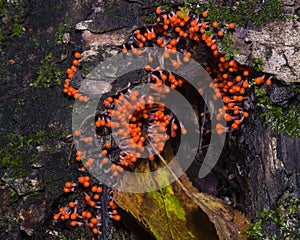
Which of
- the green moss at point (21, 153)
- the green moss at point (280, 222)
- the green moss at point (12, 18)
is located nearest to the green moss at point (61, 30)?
the green moss at point (12, 18)

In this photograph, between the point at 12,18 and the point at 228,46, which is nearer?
the point at 228,46

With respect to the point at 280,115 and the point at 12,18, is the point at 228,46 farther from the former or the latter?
the point at 12,18

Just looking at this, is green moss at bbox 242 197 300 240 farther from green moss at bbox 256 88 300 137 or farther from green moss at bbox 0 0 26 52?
green moss at bbox 0 0 26 52

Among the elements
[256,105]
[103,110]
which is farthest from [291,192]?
[103,110]

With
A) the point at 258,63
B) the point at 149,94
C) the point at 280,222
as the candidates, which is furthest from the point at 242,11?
the point at 280,222

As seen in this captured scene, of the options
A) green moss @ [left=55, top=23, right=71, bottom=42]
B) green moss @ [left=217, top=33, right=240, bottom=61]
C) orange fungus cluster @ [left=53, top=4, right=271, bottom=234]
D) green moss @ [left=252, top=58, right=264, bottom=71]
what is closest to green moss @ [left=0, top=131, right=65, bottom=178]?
orange fungus cluster @ [left=53, top=4, right=271, bottom=234]

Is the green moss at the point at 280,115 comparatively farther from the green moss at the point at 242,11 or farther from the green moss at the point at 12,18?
the green moss at the point at 12,18
